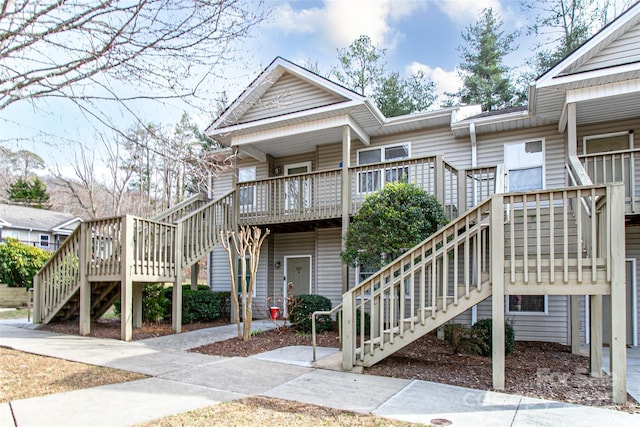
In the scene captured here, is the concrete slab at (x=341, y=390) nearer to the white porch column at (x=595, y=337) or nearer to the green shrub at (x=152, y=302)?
the white porch column at (x=595, y=337)

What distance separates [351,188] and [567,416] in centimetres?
762

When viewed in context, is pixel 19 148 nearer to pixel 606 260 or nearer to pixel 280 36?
pixel 280 36

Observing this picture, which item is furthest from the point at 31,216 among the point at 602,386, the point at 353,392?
the point at 602,386

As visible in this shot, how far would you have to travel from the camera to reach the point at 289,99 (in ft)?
38.1

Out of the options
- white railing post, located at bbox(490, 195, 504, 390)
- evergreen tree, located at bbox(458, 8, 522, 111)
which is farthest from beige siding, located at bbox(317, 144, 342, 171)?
evergreen tree, located at bbox(458, 8, 522, 111)

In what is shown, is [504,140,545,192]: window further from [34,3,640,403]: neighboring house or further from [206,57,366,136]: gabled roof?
[206,57,366,136]: gabled roof

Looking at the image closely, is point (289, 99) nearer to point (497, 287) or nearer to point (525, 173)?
point (525, 173)

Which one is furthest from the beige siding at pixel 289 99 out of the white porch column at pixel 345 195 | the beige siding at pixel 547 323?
the beige siding at pixel 547 323

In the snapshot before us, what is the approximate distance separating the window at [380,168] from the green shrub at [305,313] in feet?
9.76

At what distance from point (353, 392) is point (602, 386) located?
337 centimetres

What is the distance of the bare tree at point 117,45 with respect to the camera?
5.36 meters

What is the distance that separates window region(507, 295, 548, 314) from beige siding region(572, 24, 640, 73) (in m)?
5.13

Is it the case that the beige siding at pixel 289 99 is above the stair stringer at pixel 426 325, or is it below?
above

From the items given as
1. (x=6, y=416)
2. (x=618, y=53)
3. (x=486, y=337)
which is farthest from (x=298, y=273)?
(x=618, y=53)
